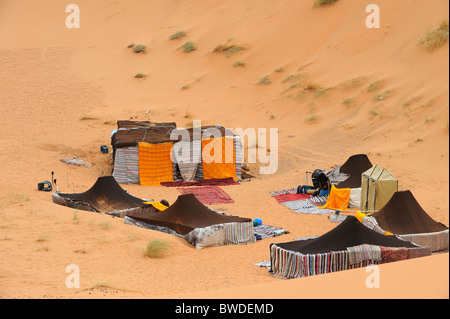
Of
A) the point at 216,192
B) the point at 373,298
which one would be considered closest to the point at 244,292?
the point at 373,298

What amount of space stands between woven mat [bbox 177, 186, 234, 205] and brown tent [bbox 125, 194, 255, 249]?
387 cm

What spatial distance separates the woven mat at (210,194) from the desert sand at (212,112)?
370mm

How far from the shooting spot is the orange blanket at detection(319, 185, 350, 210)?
19.4 meters

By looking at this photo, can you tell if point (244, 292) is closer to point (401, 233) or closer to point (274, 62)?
point (401, 233)

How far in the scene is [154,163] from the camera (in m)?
23.8

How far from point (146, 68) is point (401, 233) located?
1068 inches

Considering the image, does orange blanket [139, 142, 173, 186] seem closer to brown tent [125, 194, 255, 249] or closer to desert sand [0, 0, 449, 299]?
desert sand [0, 0, 449, 299]

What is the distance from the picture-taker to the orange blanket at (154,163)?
23.7m

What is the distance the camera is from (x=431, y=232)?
15.0m

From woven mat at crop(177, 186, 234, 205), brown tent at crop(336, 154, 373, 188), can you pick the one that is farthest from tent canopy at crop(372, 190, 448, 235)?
woven mat at crop(177, 186, 234, 205)

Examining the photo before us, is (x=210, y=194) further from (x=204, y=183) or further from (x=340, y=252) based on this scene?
(x=340, y=252)

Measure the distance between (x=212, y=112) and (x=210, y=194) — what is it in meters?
11.6

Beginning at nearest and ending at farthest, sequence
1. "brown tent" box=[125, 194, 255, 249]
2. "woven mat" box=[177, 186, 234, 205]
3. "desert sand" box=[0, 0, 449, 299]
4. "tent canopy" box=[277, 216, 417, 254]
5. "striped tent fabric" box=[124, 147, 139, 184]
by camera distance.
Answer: "desert sand" box=[0, 0, 449, 299], "tent canopy" box=[277, 216, 417, 254], "brown tent" box=[125, 194, 255, 249], "woven mat" box=[177, 186, 234, 205], "striped tent fabric" box=[124, 147, 139, 184]

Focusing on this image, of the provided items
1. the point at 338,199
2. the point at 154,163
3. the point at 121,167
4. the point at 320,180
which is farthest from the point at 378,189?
the point at 121,167
